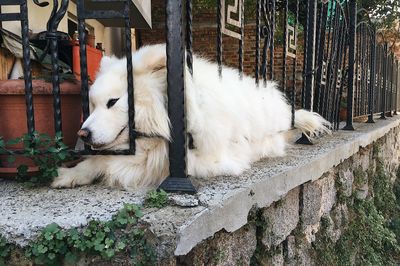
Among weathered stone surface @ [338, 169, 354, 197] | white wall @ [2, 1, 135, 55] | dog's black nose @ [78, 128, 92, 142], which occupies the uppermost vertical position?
white wall @ [2, 1, 135, 55]

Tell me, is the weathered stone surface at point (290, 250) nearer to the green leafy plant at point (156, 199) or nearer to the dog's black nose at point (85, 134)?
the green leafy plant at point (156, 199)

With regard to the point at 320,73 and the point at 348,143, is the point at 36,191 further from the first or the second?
the point at 320,73

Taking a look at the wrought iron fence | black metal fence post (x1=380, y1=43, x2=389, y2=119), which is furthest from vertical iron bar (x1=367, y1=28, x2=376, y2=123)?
black metal fence post (x1=380, y1=43, x2=389, y2=119)

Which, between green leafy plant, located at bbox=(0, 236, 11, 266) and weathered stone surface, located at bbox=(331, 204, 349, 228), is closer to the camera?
green leafy plant, located at bbox=(0, 236, 11, 266)

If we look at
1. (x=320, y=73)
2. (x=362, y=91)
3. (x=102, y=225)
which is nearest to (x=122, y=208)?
(x=102, y=225)

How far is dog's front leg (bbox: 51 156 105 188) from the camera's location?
5.71 ft

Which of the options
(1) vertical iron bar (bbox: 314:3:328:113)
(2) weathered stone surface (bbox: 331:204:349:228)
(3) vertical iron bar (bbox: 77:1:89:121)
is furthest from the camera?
(1) vertical iron bar (bbox: 314:3:328:113)

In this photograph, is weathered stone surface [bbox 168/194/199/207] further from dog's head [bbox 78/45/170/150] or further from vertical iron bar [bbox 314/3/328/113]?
vertical iron bar [bbox 314/3/328/113]

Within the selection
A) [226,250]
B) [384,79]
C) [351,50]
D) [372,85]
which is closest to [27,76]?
[226,250]

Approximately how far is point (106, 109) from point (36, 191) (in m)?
0.45

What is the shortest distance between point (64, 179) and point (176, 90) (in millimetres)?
626

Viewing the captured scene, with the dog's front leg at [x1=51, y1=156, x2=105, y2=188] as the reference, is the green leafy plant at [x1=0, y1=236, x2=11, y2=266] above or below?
below

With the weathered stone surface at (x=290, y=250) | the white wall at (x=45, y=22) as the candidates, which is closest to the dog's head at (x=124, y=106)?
the weathered stone surface at (x=290, y=250)

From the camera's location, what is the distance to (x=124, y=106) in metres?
1.75
